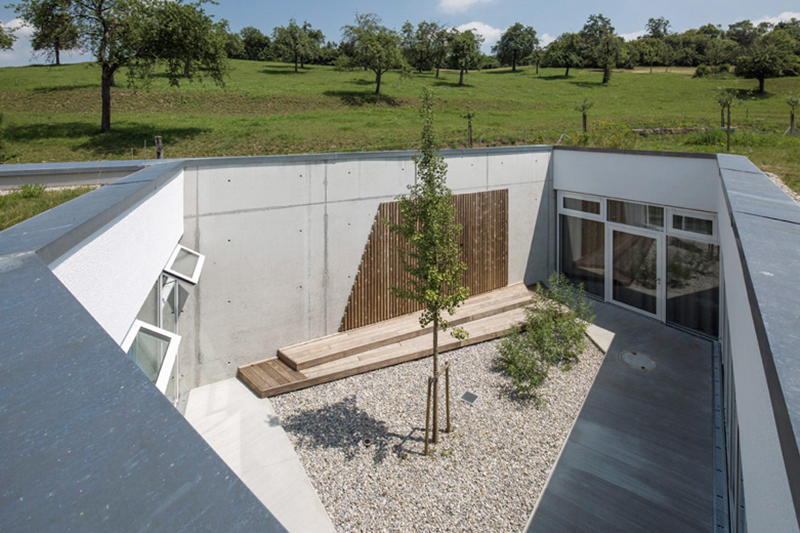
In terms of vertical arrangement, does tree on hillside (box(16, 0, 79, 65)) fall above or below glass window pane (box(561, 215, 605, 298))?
above

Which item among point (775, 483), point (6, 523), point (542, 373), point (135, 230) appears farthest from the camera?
point (542, 373)

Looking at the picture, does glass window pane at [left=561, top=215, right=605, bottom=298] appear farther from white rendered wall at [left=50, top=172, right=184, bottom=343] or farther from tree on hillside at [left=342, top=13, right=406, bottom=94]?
tree on hillside at [left=342, top=13, right=406, bottom=94]

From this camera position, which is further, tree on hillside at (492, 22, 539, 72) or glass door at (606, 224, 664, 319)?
tree on hillside at (492, 22, 539, 72)

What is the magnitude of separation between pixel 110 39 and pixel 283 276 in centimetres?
1594

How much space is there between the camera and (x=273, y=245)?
7.79 meters

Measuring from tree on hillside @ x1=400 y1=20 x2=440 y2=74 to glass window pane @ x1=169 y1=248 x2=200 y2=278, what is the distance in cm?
5051

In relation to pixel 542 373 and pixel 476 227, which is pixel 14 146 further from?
pixel 542 373

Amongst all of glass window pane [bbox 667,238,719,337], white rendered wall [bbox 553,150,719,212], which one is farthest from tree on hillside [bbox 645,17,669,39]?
glass window pane [bbox 667,238,719,337]

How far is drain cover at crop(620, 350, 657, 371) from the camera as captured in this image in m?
7.80

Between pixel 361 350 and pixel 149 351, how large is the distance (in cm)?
474

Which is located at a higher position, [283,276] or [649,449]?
[283,276]

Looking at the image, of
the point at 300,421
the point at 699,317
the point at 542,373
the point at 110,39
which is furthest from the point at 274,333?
the point at 110,39

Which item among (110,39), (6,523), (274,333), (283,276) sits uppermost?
(110,39)

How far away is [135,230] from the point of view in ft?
11.3
